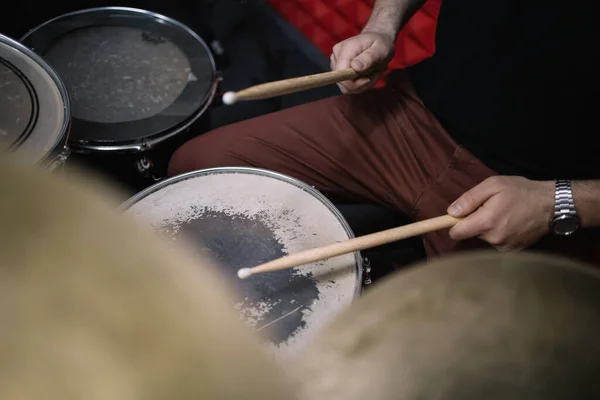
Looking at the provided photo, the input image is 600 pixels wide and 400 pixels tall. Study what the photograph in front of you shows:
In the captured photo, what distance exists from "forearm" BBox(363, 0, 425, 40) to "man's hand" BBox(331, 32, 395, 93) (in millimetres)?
48

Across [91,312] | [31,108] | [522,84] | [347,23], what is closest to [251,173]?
[31,108]

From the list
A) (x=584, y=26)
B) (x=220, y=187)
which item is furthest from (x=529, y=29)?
(x=220, y=187)

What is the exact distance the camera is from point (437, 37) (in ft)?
3.50

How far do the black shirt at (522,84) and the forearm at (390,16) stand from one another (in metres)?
0.08

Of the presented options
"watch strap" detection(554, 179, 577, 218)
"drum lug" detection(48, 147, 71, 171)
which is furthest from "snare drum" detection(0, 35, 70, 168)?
"watch strap" detection(554, 179, 577, 218)

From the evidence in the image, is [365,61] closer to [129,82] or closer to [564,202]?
[564,202]

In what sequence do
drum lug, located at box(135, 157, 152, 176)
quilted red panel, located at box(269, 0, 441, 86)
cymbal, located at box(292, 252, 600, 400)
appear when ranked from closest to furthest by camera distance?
1. cymbal, located at box(292, 252, 600, 400)
2. drum lug, located at box(135, 157, 152, 176)
3. quilted red panel, located at box(269, 0, 441, 86)

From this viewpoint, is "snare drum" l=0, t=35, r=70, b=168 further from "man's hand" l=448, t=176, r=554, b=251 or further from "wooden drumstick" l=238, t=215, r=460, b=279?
"man's hand" l=448, t=176, r=554, b=251

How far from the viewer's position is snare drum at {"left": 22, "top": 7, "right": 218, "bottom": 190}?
114 centimetres

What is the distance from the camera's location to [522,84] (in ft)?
3.05

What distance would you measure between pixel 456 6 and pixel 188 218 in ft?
2.08

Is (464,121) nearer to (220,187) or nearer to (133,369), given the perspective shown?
(220,187)

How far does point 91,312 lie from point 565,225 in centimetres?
82

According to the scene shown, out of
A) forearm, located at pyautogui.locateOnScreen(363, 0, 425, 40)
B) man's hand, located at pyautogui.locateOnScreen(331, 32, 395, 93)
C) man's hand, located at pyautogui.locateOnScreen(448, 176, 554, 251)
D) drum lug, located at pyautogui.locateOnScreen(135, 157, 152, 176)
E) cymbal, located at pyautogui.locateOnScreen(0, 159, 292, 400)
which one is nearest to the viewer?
cymbal, located at pyautogui.locateOnScreen(0, 159, 292, 400)
